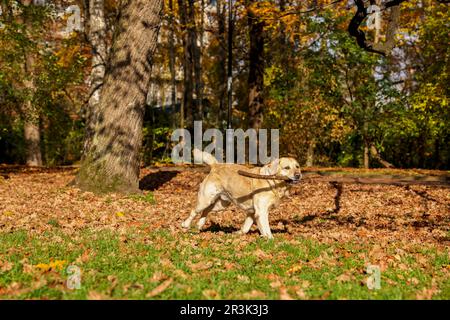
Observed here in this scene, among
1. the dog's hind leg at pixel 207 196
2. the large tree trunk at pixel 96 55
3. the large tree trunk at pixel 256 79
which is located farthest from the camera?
the large tree trunk at pixel 256 79

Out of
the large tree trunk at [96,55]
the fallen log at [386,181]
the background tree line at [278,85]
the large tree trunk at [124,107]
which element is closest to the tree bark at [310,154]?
the background tree line at [278,85]

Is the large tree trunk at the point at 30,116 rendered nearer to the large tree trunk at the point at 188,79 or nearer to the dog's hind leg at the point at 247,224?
the large tree trunk at the point at 188,79

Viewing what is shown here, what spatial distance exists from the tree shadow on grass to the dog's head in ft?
31.0

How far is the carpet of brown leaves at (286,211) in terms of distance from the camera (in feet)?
32.4

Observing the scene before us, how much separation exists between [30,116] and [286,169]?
14627 mm

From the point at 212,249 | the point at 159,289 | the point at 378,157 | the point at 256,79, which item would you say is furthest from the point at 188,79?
the point at 159,289

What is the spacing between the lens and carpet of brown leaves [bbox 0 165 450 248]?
988cm

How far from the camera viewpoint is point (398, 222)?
12203 mm

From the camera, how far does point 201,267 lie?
247 inches

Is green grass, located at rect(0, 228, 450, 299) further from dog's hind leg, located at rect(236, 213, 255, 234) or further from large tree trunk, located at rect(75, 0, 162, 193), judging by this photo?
large tree trunk, located at rect(75, 0, 162, 193)

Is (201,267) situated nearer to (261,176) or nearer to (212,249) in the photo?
(212,249)

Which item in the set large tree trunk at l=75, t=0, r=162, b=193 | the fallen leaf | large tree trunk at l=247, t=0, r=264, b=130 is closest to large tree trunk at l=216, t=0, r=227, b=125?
large tree trunk at l=247, t=0, r=264, b=130

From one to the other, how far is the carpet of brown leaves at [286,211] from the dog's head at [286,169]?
1332 millimetres
